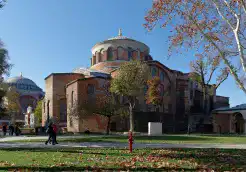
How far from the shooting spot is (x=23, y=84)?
288 ft

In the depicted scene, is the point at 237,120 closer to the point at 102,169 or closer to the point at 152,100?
the point at 152,100

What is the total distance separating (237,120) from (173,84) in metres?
11.9

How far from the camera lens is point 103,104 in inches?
1442

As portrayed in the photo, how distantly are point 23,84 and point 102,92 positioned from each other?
5323 cm

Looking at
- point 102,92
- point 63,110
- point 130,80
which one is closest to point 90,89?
point 102,92

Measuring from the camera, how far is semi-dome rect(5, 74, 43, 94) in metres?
86.1

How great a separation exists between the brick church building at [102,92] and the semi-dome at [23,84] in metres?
37.0

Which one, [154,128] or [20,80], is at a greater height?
[20,80]

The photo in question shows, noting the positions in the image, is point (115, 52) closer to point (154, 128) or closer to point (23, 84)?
point (154, 128)

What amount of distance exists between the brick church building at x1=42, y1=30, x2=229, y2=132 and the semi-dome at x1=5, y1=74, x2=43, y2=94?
1456 inches

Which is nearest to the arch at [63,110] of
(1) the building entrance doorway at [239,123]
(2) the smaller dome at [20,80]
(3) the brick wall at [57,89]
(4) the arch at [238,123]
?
(3) the brick wall at [57,89]

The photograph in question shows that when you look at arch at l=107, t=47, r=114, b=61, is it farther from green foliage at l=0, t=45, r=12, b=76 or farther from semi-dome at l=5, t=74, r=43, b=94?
semi-dome at l=5, t=74, r=43, b=94

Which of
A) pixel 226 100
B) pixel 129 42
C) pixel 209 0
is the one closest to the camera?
pixel 209 0

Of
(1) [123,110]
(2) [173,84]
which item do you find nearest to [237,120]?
(2) [173,84]
